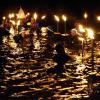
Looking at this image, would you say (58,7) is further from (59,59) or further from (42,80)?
(42,80)

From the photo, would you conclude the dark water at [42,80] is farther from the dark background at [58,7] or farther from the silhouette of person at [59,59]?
the dark background at [58,7]

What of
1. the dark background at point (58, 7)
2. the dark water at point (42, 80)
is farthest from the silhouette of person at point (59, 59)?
the dark background at point (58, 7)

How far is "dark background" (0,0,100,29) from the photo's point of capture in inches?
2290

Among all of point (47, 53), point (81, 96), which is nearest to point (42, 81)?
point (81, 96)

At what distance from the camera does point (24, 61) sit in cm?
2692

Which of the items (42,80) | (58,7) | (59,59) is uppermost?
(58,7)

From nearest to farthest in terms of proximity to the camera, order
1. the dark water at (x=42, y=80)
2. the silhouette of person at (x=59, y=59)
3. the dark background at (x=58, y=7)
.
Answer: the dark water at (x=42, y=80)
the silhouette of person at (x=59, y=59)
the dark background at (x=58, y=7)

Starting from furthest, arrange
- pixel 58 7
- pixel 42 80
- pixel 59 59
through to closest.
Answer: pixel 58 7 < pixel 59 59 < pixel 42 80

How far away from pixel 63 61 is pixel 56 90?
5.46m

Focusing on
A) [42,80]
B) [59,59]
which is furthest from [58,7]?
[42,80]

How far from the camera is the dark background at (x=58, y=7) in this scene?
191 ft

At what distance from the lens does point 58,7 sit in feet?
212

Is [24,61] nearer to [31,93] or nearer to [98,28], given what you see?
[31,93]

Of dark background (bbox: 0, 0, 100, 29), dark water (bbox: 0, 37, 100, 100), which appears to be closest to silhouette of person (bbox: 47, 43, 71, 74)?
dark water (bbox: 0, 37, 100, 100)
